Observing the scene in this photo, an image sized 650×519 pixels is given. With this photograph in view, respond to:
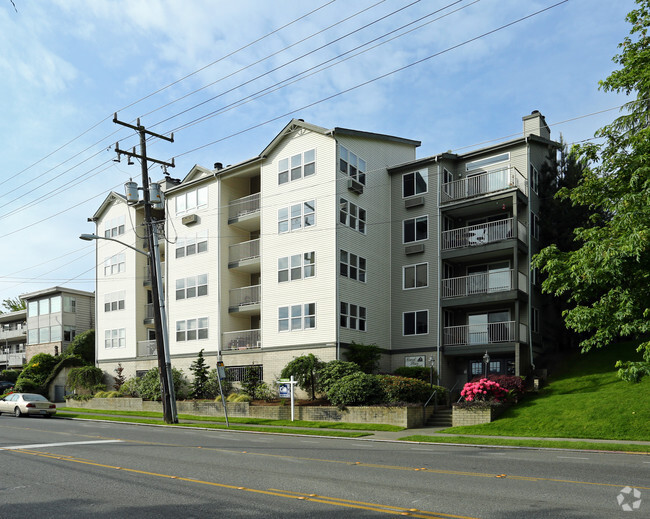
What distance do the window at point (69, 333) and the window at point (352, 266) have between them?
3439cm

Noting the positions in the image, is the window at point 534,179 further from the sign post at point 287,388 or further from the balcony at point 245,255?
the sign post at point 287,388

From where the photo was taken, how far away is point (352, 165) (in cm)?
3203

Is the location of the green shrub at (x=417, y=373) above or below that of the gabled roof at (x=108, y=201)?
below

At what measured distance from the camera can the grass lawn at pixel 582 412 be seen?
63.9 feet

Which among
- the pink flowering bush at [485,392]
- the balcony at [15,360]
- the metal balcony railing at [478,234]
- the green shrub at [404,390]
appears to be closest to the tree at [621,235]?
the pink flowering bush at [485,392]

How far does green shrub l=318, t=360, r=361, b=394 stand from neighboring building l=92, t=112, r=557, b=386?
1.35 metres

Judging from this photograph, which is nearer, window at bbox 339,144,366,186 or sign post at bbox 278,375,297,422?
sign post at bbox 278,375,297,422

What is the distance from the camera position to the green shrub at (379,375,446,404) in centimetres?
2556

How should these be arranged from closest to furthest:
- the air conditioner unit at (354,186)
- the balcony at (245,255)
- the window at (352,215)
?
the window at (352,215) < the air conditioner unit at (354,186) < the balcony at (245,255)

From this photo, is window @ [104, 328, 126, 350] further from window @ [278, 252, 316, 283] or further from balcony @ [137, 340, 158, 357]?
window @ [278, 252, 316, 283]

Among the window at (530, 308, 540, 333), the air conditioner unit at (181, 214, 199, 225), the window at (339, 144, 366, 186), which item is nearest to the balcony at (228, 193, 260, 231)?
the air conditioner unit at (181, 214, 199, 225)

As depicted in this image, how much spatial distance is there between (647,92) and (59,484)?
55.7 ft

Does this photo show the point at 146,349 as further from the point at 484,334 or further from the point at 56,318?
the point at 484,334

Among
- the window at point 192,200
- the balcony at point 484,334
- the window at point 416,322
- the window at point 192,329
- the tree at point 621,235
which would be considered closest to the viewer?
the tree at point 621,235
